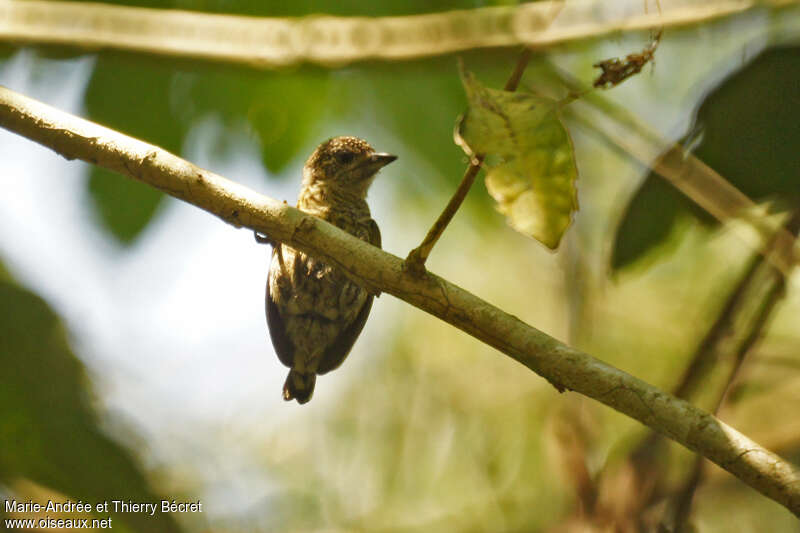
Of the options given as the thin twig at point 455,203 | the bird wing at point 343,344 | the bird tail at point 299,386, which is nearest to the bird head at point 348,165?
the bird wing at point 343,344

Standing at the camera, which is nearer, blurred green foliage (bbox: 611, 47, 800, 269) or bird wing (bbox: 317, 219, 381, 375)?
blurred green foliage (bbox: 611, 47, 800, 269)

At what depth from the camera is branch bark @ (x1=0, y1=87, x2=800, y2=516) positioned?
1903mm

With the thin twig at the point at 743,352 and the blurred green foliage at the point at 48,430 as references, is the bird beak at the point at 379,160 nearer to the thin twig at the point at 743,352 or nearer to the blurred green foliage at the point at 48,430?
the blurred green foliage at the point at 48,430

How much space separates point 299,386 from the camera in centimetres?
380

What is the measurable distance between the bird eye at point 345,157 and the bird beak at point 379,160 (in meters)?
0.13

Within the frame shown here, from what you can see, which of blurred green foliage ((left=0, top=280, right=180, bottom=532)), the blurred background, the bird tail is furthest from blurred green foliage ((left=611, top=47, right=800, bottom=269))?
blurred green foliage ((left=0, top=280, right=180, bottom=532))

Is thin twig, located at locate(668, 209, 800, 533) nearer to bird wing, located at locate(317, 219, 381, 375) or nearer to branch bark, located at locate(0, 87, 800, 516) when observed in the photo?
branch bark, located at locate(0, 87, 800, 516)

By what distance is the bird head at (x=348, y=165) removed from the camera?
13.7 ft

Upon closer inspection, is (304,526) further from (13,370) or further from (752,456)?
(752,456)

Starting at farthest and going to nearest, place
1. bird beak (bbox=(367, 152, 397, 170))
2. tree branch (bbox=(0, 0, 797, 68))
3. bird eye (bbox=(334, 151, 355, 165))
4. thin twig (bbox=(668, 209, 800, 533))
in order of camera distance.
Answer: bird eye (bbox=(334, 151, 355, 165)) < bird beak (bbox=(367, 152, 397, 170)) < tree branch (bbox=(0, 0, 797, 68)) < thin twig (bbox=(668, 209, 800, 533))

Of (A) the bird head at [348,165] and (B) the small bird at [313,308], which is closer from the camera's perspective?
(B) the small bird at [313,308]

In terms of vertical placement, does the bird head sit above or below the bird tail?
above

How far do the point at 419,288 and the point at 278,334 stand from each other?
1938mm

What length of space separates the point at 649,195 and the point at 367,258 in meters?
1.01
